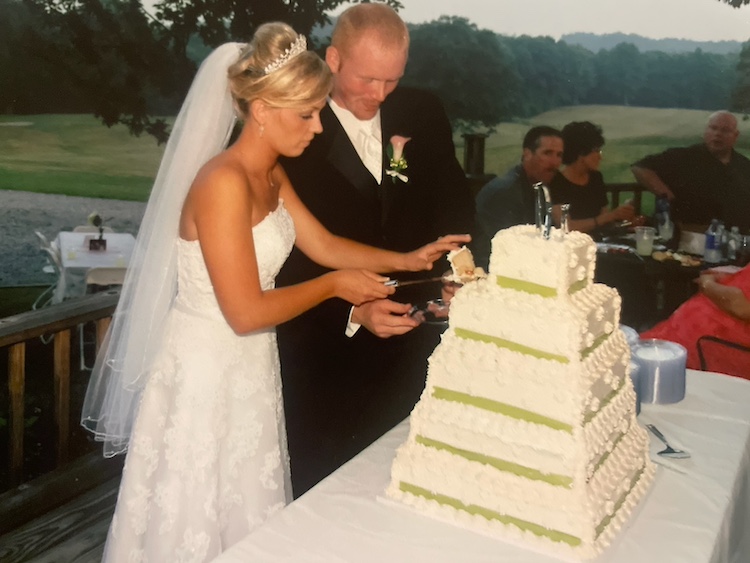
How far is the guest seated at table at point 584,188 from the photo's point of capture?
5.67 m

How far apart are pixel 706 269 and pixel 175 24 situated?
501 centimetres

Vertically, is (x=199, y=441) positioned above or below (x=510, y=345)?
below

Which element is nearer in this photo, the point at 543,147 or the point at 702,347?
the point at 702,347

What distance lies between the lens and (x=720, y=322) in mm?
3127

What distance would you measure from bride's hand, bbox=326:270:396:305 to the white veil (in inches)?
23.7

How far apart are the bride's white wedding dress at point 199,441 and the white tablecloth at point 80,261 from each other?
13.1 feet

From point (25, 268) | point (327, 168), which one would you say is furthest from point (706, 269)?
point (25, 268)

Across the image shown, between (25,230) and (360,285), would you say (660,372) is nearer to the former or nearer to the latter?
(360,285)

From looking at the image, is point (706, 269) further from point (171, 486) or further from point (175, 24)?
point (175, 24)

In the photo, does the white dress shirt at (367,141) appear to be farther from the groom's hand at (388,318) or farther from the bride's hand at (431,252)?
the groom's hand at (388,318)

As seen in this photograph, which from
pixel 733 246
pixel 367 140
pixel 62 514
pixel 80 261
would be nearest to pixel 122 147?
pixel 80 261

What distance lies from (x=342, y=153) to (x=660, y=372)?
4.21ft

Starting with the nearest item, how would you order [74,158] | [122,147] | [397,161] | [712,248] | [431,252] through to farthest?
[431,252], [397,161], [712,248], [74,158], [122,147]

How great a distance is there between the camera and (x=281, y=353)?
280 cm
